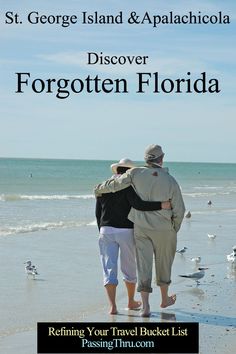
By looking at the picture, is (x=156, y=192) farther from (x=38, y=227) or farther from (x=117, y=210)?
(x=38, y=227)

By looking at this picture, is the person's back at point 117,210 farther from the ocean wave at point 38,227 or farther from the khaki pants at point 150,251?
the ocean wave at point 38,227

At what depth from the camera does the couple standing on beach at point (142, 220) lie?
6.71 metres

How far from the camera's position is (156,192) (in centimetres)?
671

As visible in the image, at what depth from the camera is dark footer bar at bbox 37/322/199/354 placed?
5.69 metres

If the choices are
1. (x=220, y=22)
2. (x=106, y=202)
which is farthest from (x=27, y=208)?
(x=106, y=202)

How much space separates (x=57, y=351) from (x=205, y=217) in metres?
16.0

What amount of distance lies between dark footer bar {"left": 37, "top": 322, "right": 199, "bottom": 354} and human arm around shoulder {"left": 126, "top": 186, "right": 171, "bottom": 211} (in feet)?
3.78

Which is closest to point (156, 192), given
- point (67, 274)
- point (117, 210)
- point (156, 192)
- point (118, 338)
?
point (156, 192)

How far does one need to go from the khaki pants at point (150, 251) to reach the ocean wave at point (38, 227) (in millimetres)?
8513

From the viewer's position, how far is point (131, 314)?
6.98 m

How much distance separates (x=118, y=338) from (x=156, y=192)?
60.1 inches

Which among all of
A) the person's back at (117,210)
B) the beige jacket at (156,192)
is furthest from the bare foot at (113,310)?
the beige jacket at (156,192)

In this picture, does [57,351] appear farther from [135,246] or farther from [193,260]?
[193,260]

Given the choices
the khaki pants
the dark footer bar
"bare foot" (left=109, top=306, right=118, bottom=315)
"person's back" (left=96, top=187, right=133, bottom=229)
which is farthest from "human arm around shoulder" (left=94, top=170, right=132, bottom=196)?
the dark footer bar
